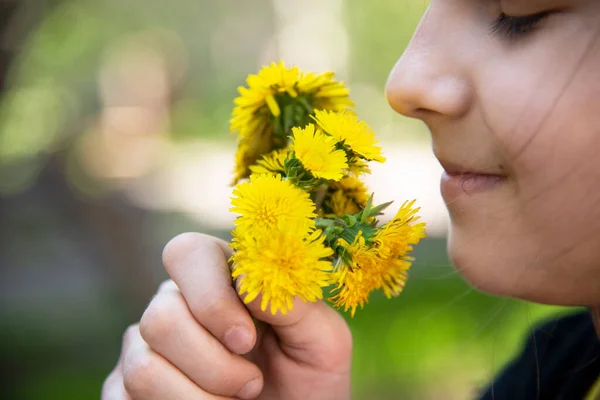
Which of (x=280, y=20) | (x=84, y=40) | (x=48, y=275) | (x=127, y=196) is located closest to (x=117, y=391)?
(x=48, y=275)

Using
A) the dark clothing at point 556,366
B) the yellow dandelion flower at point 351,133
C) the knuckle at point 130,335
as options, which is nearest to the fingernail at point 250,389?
the knuckle at point 130,335

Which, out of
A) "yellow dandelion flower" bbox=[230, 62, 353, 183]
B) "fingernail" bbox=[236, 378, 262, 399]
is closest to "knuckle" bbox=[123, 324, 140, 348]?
"fingernail" bbox=[236, 378, 262, 399]

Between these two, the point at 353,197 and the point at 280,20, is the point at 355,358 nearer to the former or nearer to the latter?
the point at 353,197

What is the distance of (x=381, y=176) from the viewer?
3.24m

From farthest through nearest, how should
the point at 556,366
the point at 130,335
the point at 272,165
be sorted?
the point at 556,366
the point at 130,335
the point at 272,165

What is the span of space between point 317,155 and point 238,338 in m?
0.27

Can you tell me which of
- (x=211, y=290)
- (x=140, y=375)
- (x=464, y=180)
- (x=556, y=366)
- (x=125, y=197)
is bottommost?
(x=125, y=197)

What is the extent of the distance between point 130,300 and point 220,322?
381cm

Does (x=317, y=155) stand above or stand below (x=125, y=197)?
above

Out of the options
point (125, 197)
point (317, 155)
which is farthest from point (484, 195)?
point (125, 197)

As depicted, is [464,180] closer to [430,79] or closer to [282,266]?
[430,79]

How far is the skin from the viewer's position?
2.84ft

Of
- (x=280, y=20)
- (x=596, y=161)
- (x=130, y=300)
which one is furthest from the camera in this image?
(x=280, y=20)

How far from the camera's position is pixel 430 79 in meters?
0.93
